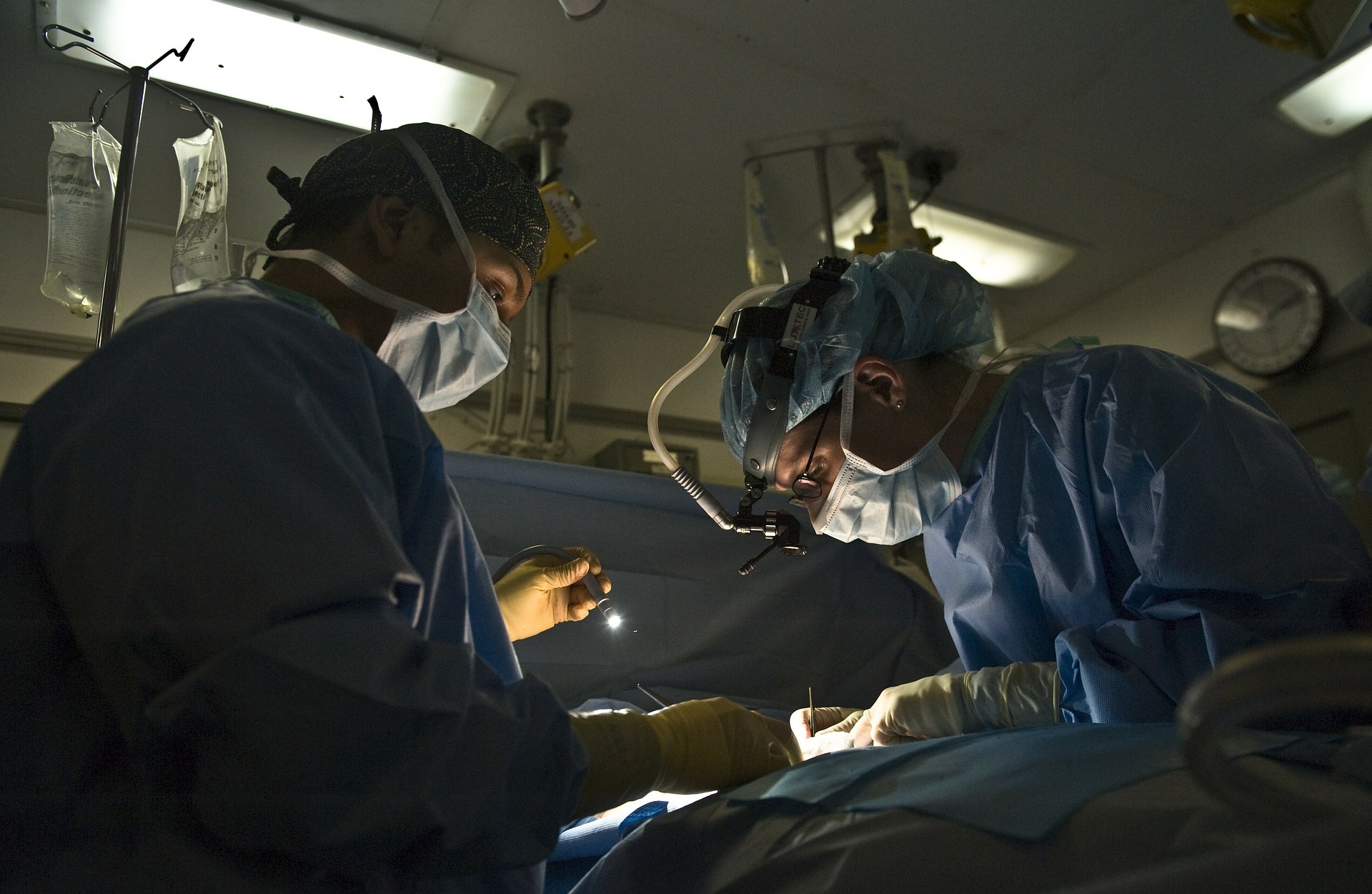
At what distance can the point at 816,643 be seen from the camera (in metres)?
2.42

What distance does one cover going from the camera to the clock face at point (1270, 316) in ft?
10.3

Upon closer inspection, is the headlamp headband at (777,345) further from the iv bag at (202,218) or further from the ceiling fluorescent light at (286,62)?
the ceiling fluorescent light at (286,62)

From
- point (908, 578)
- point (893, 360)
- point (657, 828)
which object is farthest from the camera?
point (908, 578)

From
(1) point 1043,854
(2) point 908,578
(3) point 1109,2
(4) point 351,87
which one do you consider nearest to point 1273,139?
(3) point 1109,2

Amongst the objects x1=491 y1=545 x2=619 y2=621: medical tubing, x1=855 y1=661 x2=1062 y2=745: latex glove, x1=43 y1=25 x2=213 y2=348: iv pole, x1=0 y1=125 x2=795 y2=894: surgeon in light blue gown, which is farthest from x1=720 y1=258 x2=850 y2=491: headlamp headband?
x1=43 y1=25 x2=213 y2=348: iv pole

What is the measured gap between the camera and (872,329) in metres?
1.71

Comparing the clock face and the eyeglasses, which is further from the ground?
the clock face

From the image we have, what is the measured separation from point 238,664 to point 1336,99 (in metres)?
3.28

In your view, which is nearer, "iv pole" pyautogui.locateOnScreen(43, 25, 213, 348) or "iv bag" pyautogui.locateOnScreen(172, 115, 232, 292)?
"iv pole" pyautogui.locateOnScreen(43, 25, 213, 348)

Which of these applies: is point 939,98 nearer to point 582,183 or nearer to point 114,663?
point 582,183

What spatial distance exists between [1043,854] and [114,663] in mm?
763

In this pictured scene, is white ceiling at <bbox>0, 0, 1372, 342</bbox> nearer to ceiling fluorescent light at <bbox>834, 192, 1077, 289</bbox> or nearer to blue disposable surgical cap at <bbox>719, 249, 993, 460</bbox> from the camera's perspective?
ceiling fluorescent light at <bbox>834, 192, 1077, 289</bbox>

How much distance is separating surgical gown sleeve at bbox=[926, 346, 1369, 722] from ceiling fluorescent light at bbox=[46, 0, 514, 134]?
169cm

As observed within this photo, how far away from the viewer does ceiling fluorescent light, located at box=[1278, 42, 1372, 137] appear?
2625mm
